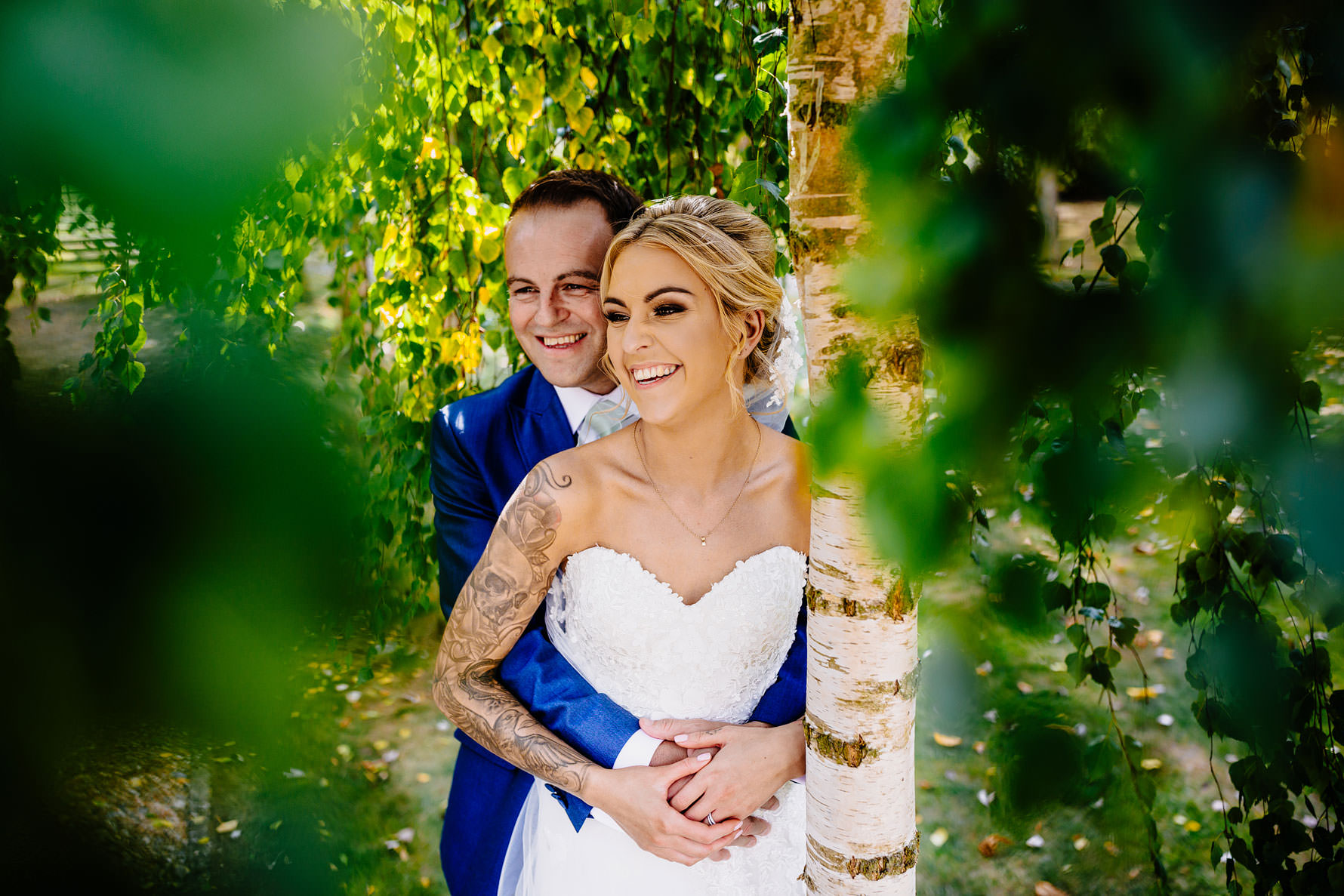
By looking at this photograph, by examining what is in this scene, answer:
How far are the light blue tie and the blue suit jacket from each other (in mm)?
53

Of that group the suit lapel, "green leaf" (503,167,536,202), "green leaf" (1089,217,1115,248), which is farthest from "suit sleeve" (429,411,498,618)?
"green leaf" (1089,217,1115,248)

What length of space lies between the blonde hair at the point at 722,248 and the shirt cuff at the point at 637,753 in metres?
0.71

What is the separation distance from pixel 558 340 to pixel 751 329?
53cm

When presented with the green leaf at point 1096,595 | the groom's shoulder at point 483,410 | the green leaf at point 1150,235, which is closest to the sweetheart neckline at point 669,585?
the groom's shoulder at point 483,410

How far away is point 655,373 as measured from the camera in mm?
1612

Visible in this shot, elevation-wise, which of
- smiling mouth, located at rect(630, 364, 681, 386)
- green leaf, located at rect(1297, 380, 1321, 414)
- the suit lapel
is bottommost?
the suit lapel

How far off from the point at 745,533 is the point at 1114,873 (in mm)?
2455

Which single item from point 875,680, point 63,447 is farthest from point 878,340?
point 63,447

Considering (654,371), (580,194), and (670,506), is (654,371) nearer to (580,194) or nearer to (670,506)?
(670,506)

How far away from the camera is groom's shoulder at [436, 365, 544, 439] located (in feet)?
6.63

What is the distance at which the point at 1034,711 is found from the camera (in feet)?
2.64

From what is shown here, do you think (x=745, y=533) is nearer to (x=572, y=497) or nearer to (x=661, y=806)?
(x=572, y=497)

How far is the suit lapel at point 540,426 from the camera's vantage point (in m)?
2.01

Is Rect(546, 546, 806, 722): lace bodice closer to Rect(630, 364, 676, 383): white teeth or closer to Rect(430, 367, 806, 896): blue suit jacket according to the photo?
Rect(430, 367, 806, 896): blue suit jacket
